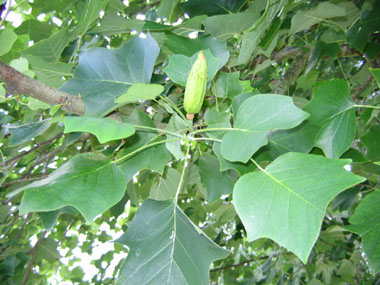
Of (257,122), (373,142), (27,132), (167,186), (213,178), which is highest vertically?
(257,122)

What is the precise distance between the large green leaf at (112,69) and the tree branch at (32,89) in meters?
0.05

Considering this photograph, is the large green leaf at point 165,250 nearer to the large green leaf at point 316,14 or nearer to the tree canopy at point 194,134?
the tree canopy at point 194,134

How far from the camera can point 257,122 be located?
0.86 metres

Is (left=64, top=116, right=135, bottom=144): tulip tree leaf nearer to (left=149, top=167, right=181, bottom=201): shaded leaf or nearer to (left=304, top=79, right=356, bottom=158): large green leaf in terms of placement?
(left=304, top=79, right=356, bottom=158): large green leaf

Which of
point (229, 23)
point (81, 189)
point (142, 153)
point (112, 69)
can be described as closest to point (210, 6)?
point (229, 23)

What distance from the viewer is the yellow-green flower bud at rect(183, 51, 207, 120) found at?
85 centimetres

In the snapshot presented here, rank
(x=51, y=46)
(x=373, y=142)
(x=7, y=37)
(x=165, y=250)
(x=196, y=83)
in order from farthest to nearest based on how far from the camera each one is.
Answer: (x=51, y=46)
(x=373, y=142)
(x=7, y=37)
(x=165, y=250)
(x=196, y=83)

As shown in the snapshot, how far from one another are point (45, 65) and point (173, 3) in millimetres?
570

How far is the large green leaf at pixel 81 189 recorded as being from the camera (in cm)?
80

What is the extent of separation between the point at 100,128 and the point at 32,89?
263 millimetres

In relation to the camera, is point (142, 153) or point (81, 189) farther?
point (142, 153)

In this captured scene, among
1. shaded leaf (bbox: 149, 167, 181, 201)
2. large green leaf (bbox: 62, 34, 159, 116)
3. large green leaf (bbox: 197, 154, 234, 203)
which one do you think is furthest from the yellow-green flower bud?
shaded leaf (bbox: 149, 167, 181, 201)

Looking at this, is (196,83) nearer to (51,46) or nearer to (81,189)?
(81,189)

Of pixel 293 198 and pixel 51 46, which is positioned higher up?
pixel 51 46
